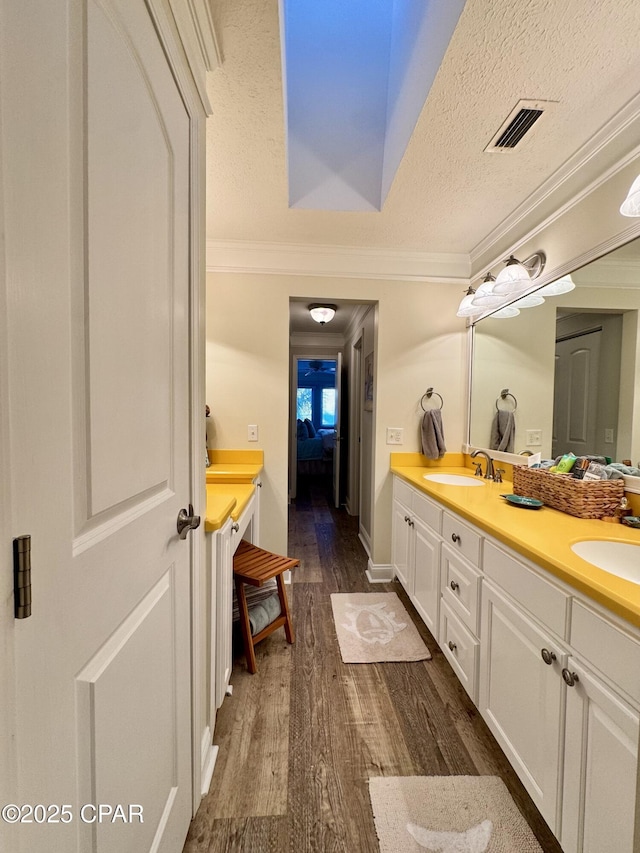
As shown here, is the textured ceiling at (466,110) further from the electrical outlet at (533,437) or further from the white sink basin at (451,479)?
the white sink basin at (451,479)

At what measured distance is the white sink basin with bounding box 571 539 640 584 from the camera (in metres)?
1.10

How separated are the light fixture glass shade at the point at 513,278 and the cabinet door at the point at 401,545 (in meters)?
1.44

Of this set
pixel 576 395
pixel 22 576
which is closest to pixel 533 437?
pixel 576 395

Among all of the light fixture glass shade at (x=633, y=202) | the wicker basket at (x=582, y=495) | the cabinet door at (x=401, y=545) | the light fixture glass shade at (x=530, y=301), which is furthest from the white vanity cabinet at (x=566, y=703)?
the light fixture glass shade at (x=530, y=301)

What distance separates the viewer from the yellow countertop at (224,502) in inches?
46.9

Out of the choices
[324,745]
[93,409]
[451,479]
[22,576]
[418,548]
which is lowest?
[324,745]

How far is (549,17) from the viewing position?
1.01 metres

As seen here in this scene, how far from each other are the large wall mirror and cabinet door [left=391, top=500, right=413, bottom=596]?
0.78 meters

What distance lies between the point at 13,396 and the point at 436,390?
253 cm

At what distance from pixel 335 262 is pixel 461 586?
7.15 feet

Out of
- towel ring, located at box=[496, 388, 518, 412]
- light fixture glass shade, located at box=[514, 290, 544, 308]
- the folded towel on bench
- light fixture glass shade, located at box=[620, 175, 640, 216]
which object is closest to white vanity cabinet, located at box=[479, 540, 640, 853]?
the folded towel on bench

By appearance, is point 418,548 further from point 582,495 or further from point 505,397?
point 505,397

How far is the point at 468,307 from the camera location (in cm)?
229

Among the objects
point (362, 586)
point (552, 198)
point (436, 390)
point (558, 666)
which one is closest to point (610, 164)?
point (552, 198)
